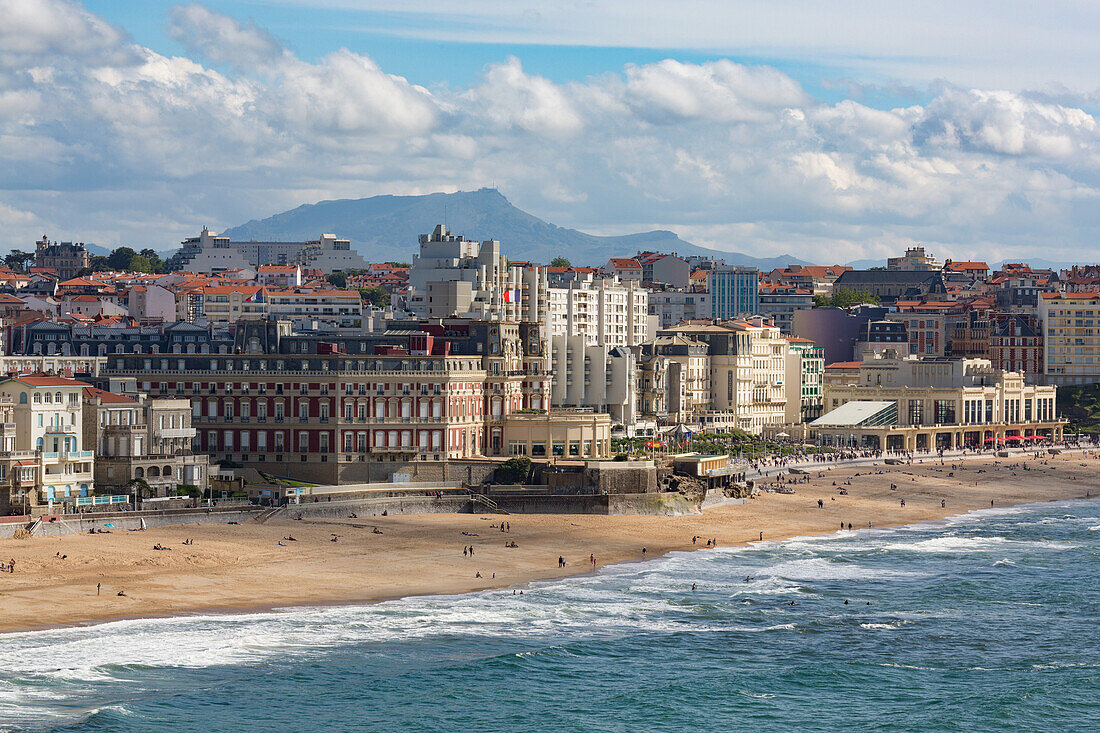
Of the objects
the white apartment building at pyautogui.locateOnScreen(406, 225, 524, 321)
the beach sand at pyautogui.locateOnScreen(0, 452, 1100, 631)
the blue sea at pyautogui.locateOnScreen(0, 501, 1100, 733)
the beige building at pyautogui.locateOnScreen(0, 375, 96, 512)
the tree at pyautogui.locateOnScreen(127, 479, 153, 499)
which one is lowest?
the blue sea at pyautogui.locateOnScreen(0, 501, 1100, 733)

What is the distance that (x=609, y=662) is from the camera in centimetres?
7650

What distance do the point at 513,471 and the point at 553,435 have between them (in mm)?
9274

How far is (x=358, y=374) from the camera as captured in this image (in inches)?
4926

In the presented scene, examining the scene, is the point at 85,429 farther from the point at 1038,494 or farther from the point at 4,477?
the point at 1038,494

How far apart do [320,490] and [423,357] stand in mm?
16880

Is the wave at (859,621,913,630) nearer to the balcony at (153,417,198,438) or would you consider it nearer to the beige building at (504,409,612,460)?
the beige building at (504,409,612,460)

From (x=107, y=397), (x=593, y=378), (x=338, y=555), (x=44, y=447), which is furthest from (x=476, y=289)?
(x=338, y=555)

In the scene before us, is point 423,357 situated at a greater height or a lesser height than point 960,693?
greater

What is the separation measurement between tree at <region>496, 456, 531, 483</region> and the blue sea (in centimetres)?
2595

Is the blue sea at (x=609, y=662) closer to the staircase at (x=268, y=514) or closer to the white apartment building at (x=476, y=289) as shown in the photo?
the staircase at (x=268, y=514)

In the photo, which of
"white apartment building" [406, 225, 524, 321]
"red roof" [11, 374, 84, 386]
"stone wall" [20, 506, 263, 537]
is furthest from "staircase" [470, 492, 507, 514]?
"white apartment building" [406, 225, 524, 321]

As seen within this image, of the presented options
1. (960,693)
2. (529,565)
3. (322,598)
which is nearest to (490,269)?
(529,565)

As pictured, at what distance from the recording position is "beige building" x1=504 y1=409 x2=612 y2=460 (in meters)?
133

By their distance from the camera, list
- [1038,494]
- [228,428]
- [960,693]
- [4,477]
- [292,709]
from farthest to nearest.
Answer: [1038,494] < [228,428] < [4,477] < [960,693] < [292,709]
